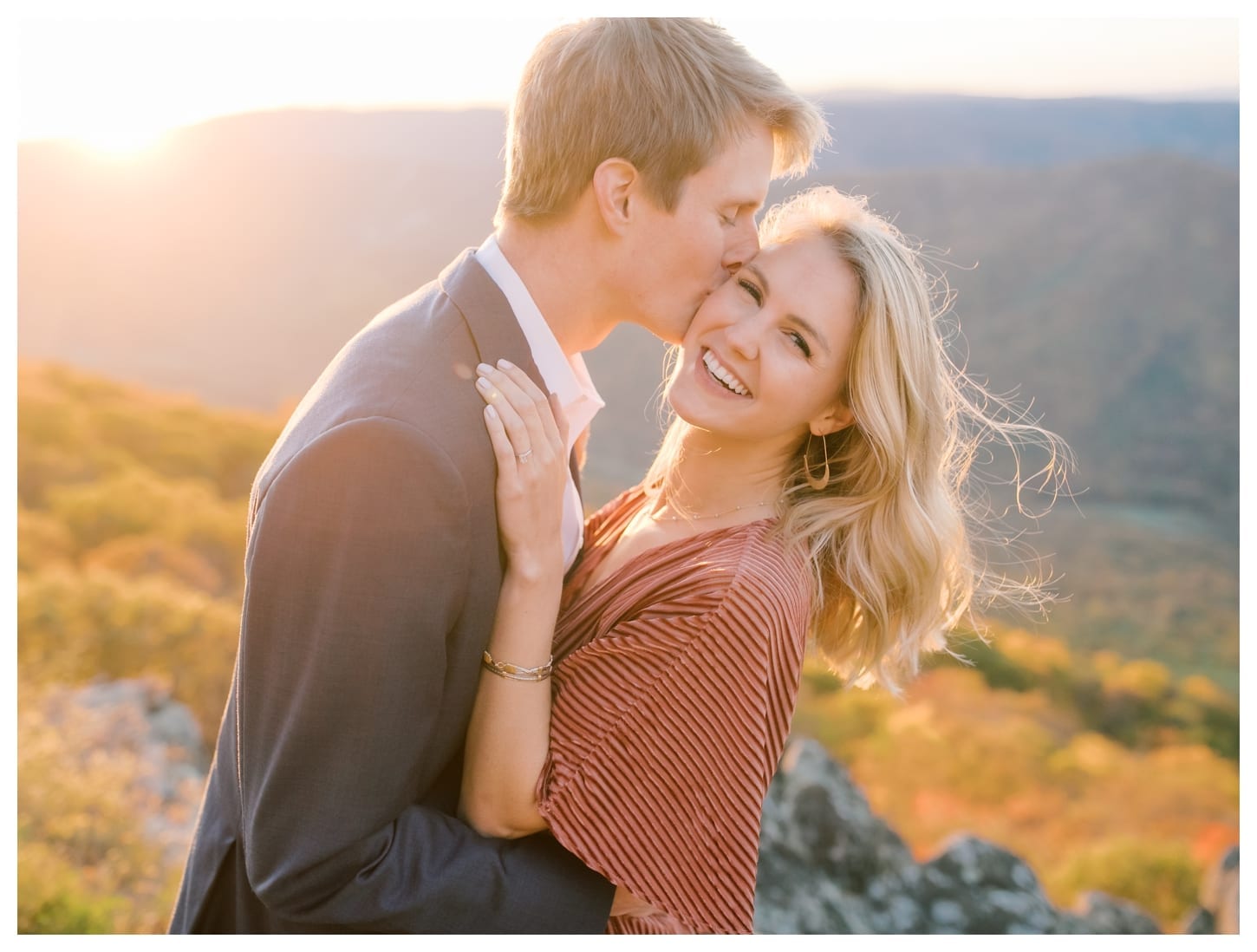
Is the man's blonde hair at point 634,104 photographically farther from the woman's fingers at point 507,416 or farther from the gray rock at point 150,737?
the gray rock at point 150,737

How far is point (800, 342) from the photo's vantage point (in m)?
2.11

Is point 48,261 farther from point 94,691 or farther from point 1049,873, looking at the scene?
point 1049,873

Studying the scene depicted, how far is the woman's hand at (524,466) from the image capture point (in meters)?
1.61

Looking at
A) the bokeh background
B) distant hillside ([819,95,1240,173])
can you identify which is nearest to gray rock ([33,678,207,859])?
the bokeh background

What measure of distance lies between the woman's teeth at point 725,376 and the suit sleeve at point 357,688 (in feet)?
2.57

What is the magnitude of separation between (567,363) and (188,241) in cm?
1123

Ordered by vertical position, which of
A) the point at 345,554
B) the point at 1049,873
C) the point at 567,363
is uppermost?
the point at 567,363

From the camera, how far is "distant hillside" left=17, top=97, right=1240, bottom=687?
34.1 ft

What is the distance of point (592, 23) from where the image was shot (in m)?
1.99

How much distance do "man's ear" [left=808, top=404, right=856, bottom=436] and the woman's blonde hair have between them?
2 centimetres

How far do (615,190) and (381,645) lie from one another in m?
1.01

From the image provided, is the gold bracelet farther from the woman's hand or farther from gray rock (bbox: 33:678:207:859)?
gray rock (bbox: 33:678:207:859)

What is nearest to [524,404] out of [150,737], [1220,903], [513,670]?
[513,670]

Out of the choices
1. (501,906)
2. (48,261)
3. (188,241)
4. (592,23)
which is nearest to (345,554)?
(501,906)
